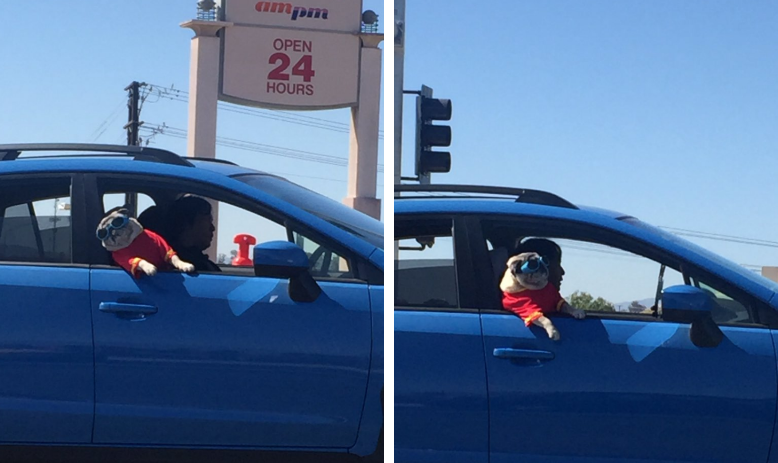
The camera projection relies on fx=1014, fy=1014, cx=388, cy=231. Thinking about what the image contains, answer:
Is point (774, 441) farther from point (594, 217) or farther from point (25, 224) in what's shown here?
point (25, 224)

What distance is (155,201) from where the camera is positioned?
383 cm

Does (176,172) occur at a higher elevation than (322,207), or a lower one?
higher

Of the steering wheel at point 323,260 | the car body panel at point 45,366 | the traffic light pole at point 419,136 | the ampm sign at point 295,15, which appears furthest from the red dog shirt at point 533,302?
the ampm sign at point 295,15


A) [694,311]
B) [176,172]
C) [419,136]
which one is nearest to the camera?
[694,311]

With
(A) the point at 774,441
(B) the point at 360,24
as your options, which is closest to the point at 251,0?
(B) the point at 360,24

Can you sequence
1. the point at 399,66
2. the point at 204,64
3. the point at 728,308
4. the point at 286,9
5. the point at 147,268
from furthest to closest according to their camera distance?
1. the point at 286,9
2. the point at 204,64
3. the point at 399,66
4. the point at 147,268
5. the point at 728,308

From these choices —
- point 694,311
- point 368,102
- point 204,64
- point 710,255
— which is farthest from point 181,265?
point 204,64

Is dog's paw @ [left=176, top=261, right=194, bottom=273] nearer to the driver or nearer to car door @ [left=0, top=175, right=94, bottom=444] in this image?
the driver

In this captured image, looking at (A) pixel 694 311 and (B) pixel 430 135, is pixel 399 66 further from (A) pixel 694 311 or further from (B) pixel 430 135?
(A) pixel 694 311

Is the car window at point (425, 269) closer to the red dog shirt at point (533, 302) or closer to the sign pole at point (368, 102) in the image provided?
the red dog shirt at point (533, 302)

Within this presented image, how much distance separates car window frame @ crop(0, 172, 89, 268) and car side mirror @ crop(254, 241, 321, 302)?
2.09 ft

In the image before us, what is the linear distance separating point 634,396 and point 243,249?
1465 millimetres

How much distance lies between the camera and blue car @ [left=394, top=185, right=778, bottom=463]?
3.33 metres

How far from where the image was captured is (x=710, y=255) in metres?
3.58
